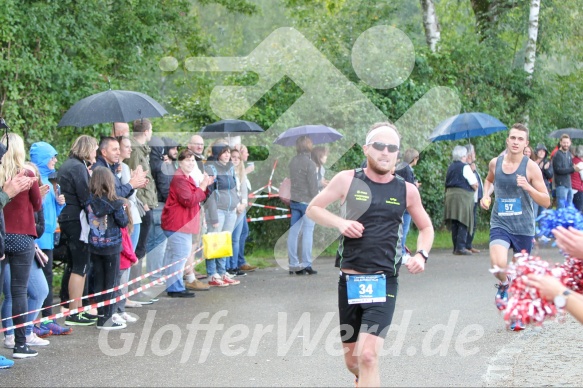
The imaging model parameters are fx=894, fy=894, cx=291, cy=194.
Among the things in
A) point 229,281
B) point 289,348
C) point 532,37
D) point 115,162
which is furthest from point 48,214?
point 532,37

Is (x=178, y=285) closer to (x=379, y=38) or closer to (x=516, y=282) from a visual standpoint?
(x=516, y=282)

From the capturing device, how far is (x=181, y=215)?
11820 millimetres

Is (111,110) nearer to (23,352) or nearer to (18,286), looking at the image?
(18,286)

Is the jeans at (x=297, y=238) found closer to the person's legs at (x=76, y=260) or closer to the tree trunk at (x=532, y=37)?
the person's legs at (x=76, y=260)

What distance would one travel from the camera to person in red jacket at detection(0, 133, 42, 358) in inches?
324

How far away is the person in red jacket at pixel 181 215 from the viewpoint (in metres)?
11.7

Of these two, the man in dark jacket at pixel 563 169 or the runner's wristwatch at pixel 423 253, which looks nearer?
the runner's wristwatch at pixel 423 253

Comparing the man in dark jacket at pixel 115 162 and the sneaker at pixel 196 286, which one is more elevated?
the man in dark jacket at pixel 115 162

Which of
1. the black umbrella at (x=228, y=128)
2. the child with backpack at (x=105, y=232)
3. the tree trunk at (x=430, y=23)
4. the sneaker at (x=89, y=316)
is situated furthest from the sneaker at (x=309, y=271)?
the tree trunk at (x=430, y=23)

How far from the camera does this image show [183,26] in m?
18.6

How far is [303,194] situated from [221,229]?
5.16 ft

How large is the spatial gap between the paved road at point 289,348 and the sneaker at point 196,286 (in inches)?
15.8

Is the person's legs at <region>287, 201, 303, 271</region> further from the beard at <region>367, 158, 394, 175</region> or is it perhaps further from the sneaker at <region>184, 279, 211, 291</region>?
the beard at <region>367, 158, 394, 175</region>

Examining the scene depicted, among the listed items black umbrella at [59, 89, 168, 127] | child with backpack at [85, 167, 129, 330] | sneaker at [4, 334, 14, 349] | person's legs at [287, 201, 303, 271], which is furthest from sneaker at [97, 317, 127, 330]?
person's legs at [287, 201, 303, 271]
